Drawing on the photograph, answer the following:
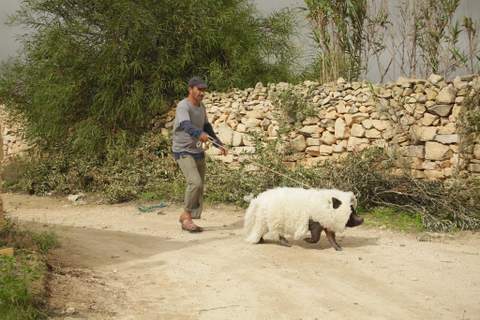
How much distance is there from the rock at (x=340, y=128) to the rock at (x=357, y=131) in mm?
157

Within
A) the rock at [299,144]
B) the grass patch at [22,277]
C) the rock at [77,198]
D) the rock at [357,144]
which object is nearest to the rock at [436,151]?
the rock at [357,144]

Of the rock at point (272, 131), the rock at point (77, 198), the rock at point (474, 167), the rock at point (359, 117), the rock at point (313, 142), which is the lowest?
the rock at point (77, 198)

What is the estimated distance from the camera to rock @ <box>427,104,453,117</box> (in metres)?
9.43

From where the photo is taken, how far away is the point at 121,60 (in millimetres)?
12508

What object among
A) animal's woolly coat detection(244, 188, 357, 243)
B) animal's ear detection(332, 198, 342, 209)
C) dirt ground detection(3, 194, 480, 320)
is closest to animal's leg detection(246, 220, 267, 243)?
animal's woolly coat detection(244, 188, 357, 243)

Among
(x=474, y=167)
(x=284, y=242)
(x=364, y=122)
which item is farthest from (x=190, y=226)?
(x=474, y=167)

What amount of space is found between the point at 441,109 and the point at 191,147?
4471mm

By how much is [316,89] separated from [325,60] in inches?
56.4

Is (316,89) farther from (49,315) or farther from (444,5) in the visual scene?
(49,315)

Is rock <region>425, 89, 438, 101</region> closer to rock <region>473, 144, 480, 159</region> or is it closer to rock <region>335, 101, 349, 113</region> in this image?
rock <region>473, 144, 480, 159</region>

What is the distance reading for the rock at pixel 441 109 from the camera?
9.43 meters

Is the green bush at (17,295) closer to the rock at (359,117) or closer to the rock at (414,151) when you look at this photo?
the rock at (414,151)

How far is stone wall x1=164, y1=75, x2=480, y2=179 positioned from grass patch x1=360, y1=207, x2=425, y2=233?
3.32ft

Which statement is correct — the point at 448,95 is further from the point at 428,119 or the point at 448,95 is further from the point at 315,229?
the point at 315,229
